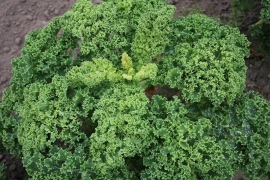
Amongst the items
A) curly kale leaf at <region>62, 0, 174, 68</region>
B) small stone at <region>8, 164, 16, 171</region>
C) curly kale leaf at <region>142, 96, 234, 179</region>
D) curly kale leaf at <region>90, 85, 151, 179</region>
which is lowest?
small stone at <region>8, 164, 16, 171</region>

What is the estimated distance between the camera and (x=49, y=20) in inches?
237

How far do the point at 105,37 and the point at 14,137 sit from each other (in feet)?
4.55

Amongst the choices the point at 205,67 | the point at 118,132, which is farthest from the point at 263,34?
the point at 118,132

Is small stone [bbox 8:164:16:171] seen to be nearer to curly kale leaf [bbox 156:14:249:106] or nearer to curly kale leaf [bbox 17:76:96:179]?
curly kale leaf [bbox 17:76:96:179]

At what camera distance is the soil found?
5504 mm

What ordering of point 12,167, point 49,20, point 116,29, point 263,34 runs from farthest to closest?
point 49,20 < point 263,34 < point 12,167 < point 116,29

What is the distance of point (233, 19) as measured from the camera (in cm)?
578

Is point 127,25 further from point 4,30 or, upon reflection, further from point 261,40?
point 4,30

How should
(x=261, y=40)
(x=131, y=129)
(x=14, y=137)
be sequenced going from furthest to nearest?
(x=261, y=40) → (x=14, y=137) → (x=131, y=129)

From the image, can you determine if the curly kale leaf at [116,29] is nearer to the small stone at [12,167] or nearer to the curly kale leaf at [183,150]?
the curly kale leaf at [183,150]

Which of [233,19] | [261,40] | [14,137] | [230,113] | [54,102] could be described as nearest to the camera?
[54,102]

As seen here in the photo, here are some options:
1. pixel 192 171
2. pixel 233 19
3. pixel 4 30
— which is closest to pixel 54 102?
pixel 192 171

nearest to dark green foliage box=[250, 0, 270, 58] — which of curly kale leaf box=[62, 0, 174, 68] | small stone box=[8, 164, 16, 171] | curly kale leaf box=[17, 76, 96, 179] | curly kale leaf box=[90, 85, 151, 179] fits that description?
curly kale leaf box=[62, 0, 174, 68]

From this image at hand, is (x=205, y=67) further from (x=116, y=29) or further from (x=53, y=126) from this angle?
(x=53, y=126)
